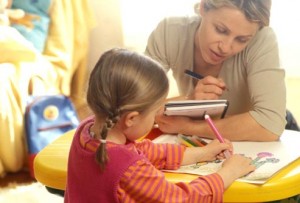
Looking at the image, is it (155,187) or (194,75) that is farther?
(194,75)

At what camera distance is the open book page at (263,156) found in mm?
960

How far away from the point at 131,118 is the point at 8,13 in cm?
169

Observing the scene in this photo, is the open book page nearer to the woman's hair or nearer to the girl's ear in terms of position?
the girl's ear

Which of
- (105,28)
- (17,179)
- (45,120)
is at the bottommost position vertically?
(17,179)

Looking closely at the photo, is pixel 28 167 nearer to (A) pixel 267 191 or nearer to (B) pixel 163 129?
(B) pixel 163 129

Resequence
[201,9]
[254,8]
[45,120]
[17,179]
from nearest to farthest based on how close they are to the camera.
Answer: [254,8]
[201,9]
[17,179]
[45,120]

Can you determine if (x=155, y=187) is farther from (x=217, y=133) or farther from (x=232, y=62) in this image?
(x=232, y=62)

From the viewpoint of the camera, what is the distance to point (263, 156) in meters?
1.05

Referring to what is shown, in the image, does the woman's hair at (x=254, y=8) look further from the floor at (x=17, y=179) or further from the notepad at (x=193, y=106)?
the floor at (x=17, y=179)

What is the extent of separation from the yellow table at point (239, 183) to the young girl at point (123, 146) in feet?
0.10

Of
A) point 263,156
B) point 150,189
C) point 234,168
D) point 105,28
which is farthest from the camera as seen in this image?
point 105,28

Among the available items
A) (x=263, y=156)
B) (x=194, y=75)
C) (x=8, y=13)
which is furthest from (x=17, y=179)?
(x=263, y=156)

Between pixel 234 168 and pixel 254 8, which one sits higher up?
pixel 254 8

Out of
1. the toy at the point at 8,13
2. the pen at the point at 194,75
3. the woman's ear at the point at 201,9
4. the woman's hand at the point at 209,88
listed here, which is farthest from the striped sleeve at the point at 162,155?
the toy at the point at 8,13
